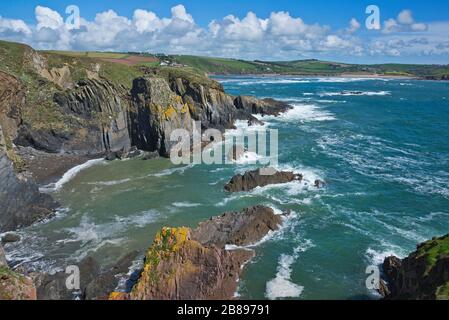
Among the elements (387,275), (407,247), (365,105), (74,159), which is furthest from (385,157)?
(365,105)

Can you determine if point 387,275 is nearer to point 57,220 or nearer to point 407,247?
point 407,247

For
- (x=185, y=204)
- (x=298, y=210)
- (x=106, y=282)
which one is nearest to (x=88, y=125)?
(x=185, y=204)

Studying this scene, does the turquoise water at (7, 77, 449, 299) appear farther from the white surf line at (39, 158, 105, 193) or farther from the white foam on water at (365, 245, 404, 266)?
the white surf line at (39, 158, 105, 193)

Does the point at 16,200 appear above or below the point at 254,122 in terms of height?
below

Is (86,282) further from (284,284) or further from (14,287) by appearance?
(284,284)

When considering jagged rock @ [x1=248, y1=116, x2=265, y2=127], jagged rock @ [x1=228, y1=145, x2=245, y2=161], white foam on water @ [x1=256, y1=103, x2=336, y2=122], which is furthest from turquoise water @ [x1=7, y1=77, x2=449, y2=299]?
white foam on water @ [x1=256, y1=103, x2=336, y2=122]

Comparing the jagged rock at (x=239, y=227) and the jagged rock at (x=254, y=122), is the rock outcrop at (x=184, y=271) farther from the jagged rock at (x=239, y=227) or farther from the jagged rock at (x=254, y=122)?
the jagged rock at (x=254, y=122)
